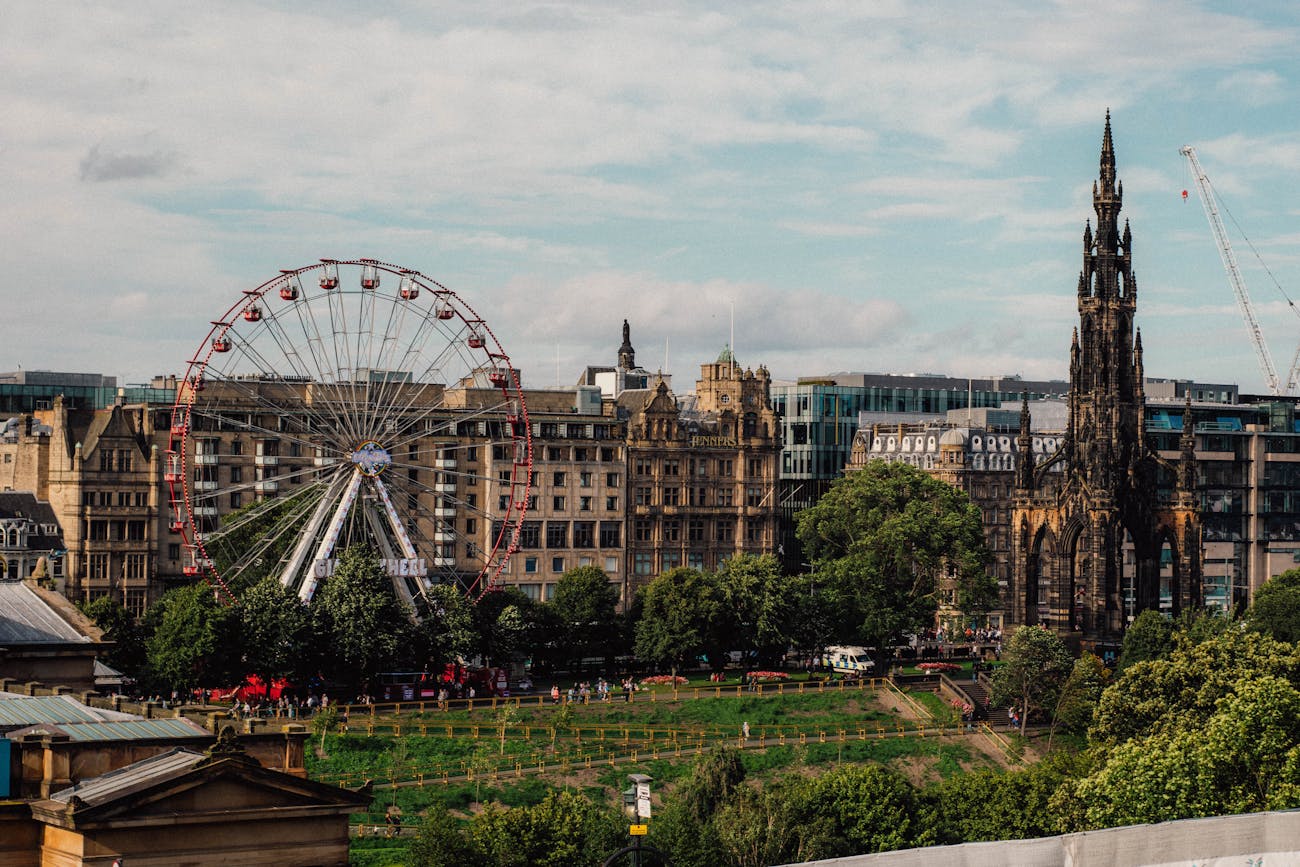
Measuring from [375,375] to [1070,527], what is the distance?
6248cm

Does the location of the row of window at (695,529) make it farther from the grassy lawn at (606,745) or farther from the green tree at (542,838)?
the green tree at (542,838)

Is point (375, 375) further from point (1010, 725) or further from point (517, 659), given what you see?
point (1010, 725)

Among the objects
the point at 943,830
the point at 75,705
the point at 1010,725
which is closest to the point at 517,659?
the point at 1010,725

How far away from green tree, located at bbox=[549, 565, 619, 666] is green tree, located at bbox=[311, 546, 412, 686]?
720 inches

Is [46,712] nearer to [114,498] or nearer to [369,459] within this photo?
[369,459]

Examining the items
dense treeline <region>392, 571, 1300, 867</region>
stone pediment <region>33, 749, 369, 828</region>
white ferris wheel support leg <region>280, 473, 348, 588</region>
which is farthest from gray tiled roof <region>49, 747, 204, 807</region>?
white ferris wheel support leg <region>280, 473, 348, 588</region>

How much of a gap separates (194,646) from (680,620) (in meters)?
37.7

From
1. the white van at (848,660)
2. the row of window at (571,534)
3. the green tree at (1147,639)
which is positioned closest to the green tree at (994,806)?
the green tree at (1147,639)

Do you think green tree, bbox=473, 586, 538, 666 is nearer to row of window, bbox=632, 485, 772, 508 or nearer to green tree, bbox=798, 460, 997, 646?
green tree, bbox=798, 460, 997, 646

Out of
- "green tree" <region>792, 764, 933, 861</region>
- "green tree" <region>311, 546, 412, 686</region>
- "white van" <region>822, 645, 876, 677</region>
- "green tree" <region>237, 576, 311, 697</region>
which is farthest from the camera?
"white van" <region>822, 645, 876, 677</region>

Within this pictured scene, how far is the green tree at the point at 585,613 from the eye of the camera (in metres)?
153

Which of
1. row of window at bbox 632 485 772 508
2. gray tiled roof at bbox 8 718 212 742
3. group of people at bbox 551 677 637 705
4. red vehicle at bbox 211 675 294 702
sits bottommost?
group of people at bbox 551 677 637 705

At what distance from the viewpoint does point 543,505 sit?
186250 mm

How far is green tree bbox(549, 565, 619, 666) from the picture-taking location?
501 ft
